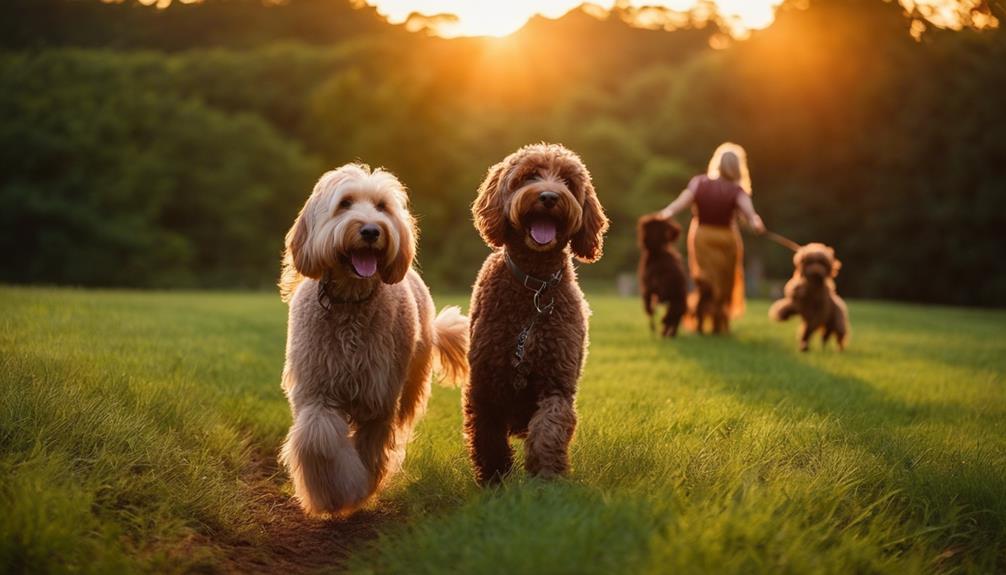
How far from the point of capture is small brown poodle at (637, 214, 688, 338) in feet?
43.0

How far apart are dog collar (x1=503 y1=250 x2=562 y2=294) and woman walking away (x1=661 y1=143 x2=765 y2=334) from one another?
781cm

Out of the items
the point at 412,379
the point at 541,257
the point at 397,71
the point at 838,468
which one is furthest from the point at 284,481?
the point at 397,71

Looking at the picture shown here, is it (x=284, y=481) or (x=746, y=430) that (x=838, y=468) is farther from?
(x=284, y=481)

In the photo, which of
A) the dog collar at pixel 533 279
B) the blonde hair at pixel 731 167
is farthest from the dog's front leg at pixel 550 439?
the blonde hair at pixel 731 167

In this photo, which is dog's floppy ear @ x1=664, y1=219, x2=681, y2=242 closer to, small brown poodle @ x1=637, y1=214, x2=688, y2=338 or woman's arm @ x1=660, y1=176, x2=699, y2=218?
small brown poodle @ x1=637, y1=214, x2=688, y2=338

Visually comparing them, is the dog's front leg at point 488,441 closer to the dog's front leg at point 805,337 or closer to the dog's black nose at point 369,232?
the dog's black nose at point 369,232

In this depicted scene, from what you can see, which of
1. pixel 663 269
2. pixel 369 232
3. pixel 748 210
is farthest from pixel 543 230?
pixel 663 269

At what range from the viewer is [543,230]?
510cm

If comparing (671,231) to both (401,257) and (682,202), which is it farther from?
(401,257)

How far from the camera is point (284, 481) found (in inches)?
244

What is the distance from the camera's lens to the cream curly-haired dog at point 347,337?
16.5 feet

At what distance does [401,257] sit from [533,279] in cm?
80

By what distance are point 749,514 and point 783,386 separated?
4853 millimetres

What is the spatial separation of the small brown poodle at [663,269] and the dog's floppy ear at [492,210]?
26.1 feet
